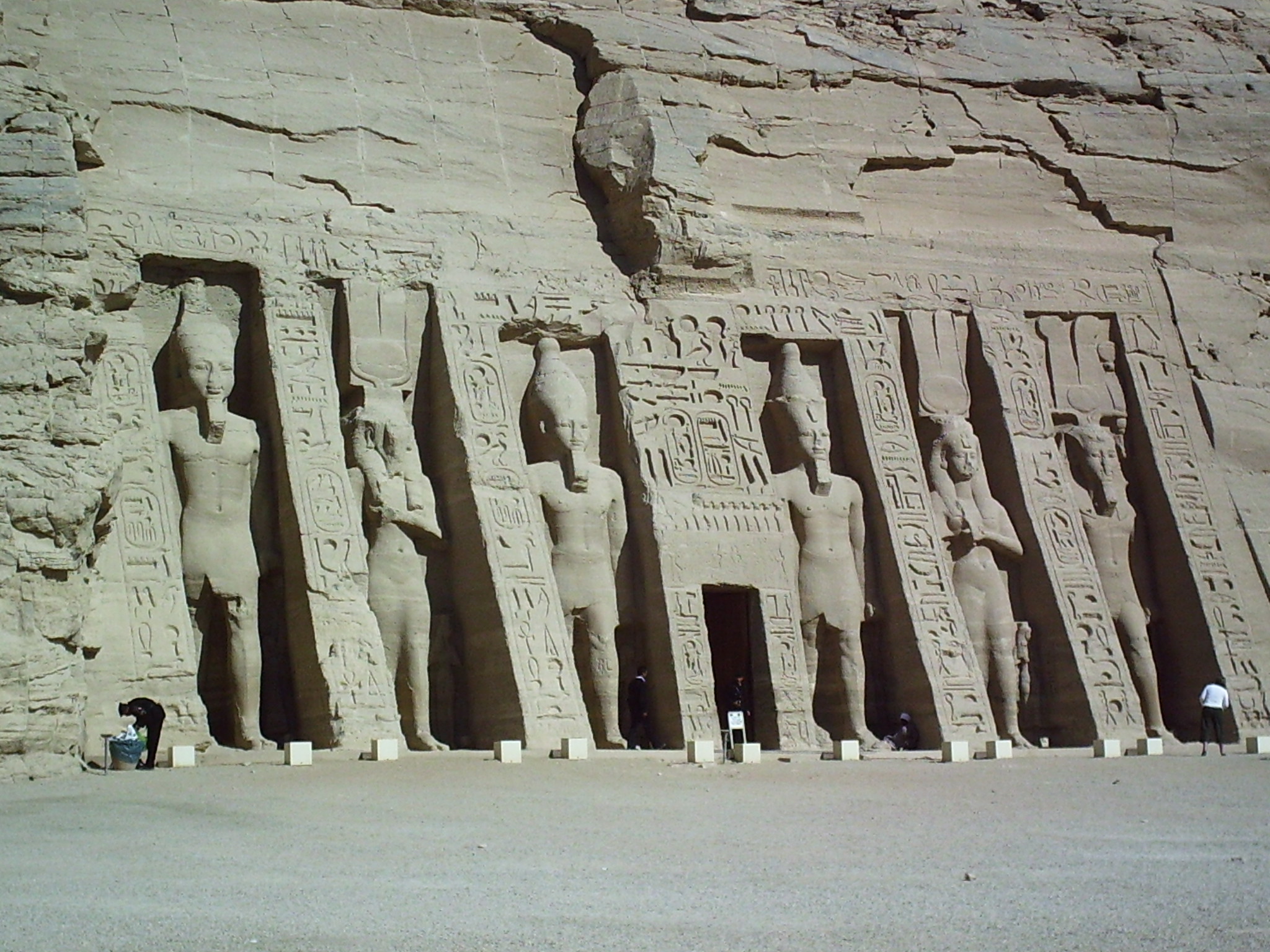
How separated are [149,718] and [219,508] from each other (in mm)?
1931

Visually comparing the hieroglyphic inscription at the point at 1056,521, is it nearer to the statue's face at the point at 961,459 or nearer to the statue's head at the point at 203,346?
the statue's face at the point at 961,459

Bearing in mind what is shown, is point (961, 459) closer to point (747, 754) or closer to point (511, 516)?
point (511, 516)

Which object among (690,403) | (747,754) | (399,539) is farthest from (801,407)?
(747,754)

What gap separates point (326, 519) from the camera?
1244 centimetres

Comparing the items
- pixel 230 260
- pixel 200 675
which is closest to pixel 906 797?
pixel 200 675

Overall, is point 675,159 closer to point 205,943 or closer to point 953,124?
point 953,124

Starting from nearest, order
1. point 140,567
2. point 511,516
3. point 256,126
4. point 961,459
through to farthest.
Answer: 1. point 140,567
2. point 511,516
3. point 256,126
4. point 961,459

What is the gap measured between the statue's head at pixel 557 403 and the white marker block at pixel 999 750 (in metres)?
3.51

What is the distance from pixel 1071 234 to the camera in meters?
16.3

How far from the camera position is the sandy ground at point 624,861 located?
18.6 feet

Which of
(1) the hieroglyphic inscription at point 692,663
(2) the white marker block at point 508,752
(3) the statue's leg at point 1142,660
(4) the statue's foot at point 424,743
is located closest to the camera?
(2) the white marker block at point 508,752

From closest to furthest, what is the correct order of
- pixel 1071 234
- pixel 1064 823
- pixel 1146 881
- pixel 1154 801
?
pixel 1146 881 → pixel 1064 823 → pixel 1154 801 → pixel 1071 234

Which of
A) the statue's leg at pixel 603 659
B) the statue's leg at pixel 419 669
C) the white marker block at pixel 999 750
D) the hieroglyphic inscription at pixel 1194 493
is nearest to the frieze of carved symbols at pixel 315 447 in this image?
the statue's leg at pixel 419 669

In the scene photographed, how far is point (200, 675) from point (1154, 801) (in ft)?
20.4
